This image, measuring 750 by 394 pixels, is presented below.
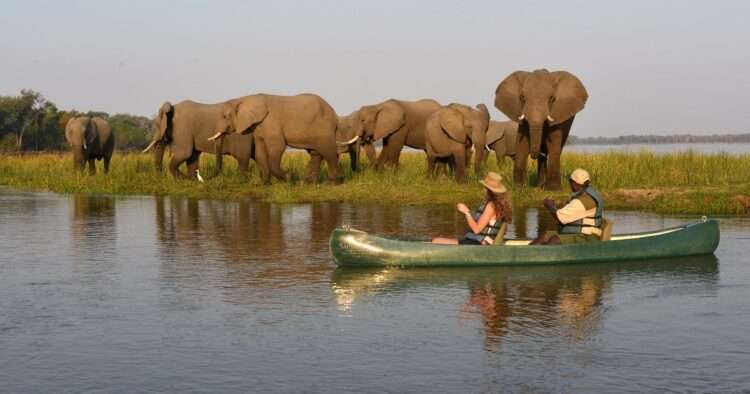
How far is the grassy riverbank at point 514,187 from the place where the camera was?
22.2m

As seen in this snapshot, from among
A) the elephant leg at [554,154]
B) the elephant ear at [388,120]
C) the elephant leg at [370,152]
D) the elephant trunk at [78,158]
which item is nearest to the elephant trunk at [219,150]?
the elephant ear at [388,120]

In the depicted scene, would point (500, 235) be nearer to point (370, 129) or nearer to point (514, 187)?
point (514, 187)

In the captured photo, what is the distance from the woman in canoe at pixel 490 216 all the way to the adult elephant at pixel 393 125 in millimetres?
18108

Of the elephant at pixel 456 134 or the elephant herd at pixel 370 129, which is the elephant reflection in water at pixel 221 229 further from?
the elephant at pixel 456 134

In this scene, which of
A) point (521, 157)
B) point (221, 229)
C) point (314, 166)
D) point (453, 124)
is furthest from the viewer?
point (453, 124)

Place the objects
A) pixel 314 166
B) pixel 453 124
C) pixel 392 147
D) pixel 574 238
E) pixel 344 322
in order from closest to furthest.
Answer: pixel 344 322, pixel 574 238, pixel 314 166, pixel 453 124, pixel 392 147

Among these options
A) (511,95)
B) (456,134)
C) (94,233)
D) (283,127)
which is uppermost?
(511,95)

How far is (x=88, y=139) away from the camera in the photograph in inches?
1371

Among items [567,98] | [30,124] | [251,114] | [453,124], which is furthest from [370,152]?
[30,124]

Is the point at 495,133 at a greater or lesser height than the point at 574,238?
greater

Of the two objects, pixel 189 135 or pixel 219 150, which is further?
pixel 189 135

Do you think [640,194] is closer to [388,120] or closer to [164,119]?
[388,120]

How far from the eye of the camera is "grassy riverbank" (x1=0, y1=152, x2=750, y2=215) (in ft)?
72.7

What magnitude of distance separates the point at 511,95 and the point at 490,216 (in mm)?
11491
